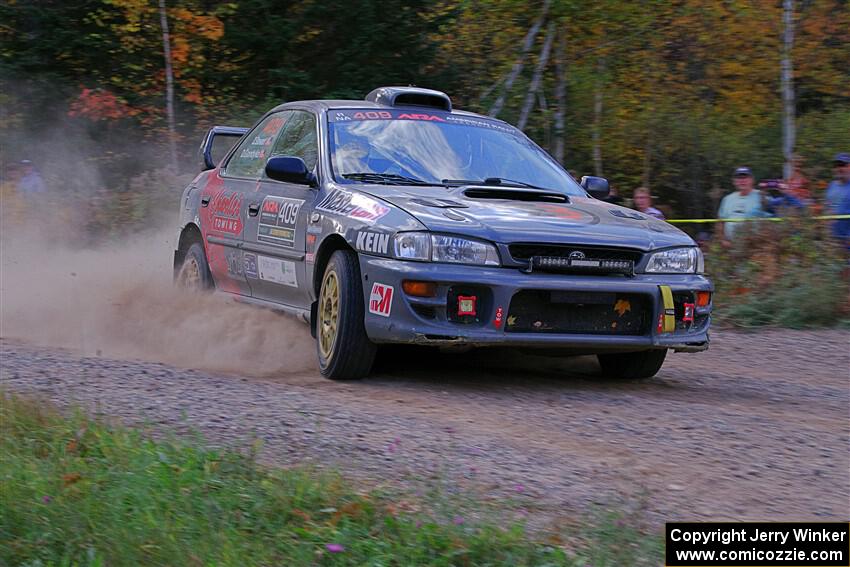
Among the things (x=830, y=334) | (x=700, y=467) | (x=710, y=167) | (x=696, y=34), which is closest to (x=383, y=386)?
(x=700, y=467)

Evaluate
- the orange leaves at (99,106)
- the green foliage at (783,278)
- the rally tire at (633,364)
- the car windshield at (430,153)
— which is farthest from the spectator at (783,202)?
the orange leaves at (99,106)

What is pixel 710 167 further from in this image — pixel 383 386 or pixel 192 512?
pixel 192 512

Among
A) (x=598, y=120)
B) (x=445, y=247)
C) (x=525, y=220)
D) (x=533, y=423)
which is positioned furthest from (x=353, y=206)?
(x=598, y=120)

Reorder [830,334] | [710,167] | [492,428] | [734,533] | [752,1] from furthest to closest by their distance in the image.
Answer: [752,1], [710,167], [830,334], [492,428], [734,533]

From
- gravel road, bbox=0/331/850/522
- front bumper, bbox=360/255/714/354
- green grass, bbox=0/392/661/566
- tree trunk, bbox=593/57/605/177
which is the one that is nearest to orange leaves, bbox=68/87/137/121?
tree trunk, bbox=593/57/605/177

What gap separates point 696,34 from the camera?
61.5ft

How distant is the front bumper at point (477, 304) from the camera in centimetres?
586

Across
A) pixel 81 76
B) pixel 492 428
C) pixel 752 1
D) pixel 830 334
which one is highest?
pixel 752 1

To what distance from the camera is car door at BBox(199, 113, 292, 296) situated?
7.81 metres

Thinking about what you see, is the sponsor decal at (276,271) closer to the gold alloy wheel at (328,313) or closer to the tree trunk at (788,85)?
the gold alloy wheel at (328,313)

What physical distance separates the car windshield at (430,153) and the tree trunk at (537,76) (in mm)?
8919

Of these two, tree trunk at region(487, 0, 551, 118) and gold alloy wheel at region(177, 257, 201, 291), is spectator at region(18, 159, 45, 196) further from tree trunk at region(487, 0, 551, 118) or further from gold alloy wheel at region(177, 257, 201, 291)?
gold alloy wheel at region(177, 257, 201, 291)

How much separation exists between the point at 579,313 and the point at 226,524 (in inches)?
113

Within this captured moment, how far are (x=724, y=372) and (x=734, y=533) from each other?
3.86 m
